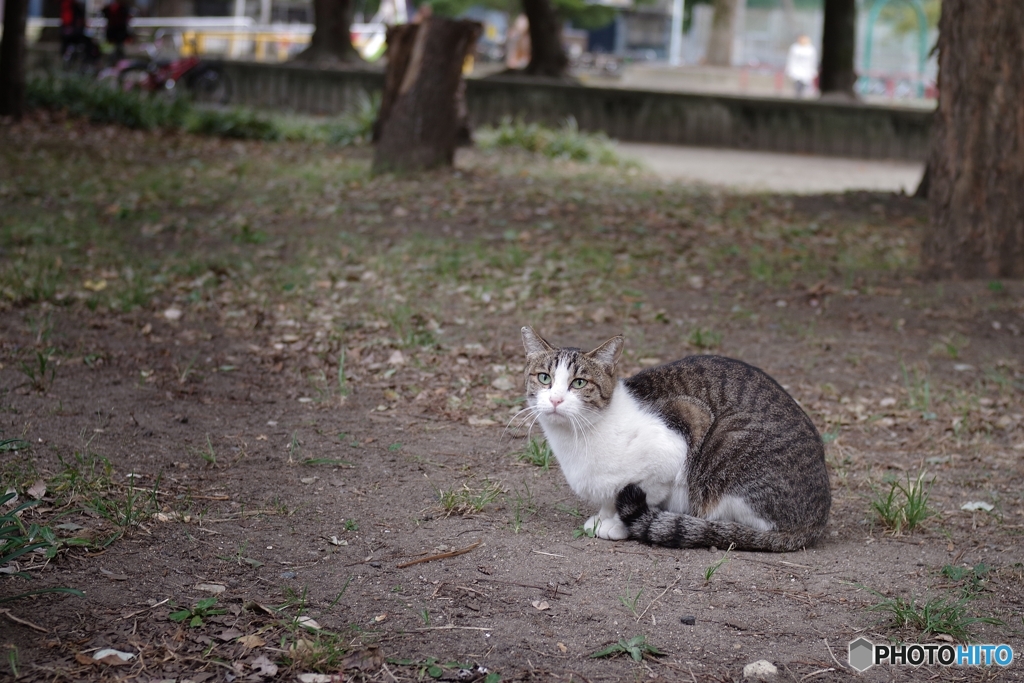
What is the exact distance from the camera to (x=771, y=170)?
16.3 meters

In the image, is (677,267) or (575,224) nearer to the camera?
(677,267)

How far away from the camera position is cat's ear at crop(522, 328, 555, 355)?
420cm

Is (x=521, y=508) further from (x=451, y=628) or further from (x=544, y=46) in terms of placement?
(x=544, y=46)

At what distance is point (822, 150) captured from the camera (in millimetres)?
19328

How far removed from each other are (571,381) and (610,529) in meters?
0.64

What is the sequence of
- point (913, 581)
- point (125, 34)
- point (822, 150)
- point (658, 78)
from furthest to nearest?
point (658, 78) → point (125, 34) → point (822, 150) → point (913, 581)

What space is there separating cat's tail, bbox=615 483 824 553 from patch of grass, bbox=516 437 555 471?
0.90m

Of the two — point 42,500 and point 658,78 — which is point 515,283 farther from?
point 658,78

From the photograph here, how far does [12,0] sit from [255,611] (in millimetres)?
15040

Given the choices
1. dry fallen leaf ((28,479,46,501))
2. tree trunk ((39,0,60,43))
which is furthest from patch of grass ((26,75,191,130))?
dry fallen leaf ((28,479,46,501))

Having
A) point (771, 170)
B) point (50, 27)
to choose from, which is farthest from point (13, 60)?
point (771, 170)

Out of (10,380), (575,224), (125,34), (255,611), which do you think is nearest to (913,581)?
(255,611)

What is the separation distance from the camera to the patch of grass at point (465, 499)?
429 cm

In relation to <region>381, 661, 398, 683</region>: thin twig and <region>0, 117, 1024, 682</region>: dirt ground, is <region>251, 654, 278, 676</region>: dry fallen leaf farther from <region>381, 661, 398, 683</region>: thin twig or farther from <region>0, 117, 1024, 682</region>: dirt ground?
<region>381, 661, 398, 683</region>: thin twig
